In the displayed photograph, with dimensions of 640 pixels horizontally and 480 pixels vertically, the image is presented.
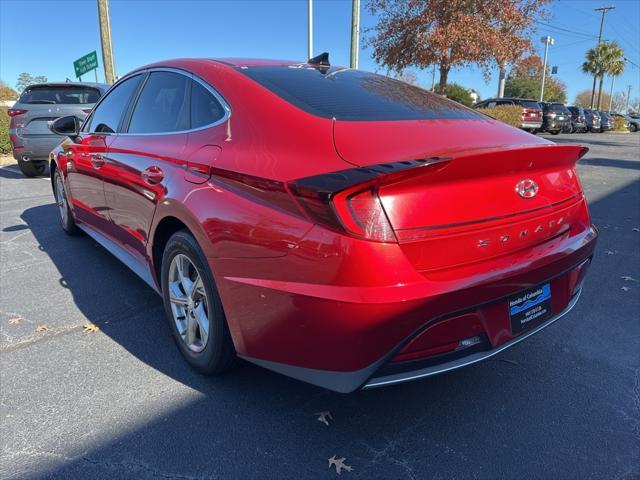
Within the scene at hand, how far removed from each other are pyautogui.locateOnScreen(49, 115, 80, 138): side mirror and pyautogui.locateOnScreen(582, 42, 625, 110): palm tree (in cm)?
6545

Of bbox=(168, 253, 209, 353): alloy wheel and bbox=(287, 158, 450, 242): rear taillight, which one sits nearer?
bbox=(287, 158, 450, 242): rear taillight

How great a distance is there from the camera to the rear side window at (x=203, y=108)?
2.45 meters

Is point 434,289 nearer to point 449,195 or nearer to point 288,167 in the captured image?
point 449,195

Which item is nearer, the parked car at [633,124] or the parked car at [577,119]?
the parked car at [577,119]

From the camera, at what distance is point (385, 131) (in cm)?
A: 204

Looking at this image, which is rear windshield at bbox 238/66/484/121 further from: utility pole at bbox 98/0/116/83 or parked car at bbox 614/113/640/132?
parked car at bbox 614/113/640/132

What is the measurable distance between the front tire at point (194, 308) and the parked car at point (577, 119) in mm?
33451

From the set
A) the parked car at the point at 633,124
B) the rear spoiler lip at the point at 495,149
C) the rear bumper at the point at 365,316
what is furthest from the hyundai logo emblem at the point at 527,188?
the parked car at the point at 633,124

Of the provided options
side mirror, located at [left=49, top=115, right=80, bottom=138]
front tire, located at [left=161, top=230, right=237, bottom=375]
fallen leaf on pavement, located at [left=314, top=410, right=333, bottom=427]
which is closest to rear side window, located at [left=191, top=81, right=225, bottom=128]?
front tire, located at [left=161, top=230, right=237, bottom=375]

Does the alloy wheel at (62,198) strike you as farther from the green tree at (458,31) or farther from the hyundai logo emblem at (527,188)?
the green tree at (458,31)

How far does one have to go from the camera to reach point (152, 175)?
2.75 metres

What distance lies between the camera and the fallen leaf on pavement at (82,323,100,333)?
3.19 meters

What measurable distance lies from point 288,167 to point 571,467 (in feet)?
5.48

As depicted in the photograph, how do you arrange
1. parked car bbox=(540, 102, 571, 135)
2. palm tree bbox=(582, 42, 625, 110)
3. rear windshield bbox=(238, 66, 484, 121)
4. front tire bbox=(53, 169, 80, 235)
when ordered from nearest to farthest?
rear windshield bbox=(238, 66, 484, 121), front tire bbox=(53, 169, 80, 235), parked car bbox=(540, 102, 571, 135), palm tree bbox=(582, 42, 625, 110)
